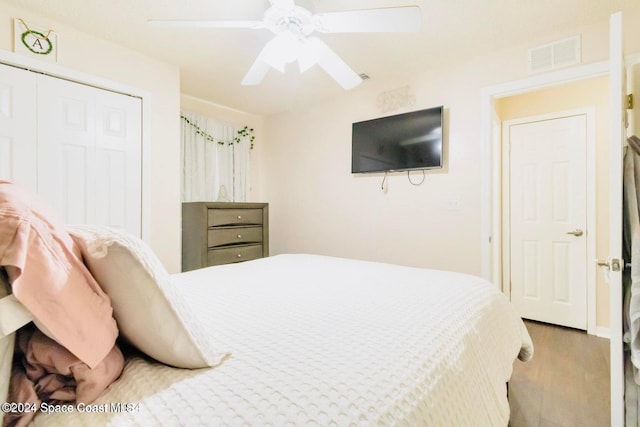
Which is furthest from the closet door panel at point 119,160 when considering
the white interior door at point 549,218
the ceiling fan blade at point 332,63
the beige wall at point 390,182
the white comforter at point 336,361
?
the white interior door at point 549,218

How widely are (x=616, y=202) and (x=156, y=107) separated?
3.15m

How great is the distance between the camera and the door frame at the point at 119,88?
78.0 inches

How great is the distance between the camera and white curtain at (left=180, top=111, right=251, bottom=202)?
345 cm

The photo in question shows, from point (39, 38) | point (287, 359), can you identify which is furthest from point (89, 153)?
point (287, 359)

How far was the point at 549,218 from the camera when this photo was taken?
305cm

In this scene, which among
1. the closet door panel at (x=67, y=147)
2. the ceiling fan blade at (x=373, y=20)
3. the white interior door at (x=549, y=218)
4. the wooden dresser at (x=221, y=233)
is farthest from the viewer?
the wooden dresser at (x=221, y=233)

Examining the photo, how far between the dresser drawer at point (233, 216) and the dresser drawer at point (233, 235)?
7 cm

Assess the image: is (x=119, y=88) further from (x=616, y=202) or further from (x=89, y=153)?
(x=616, y=202)

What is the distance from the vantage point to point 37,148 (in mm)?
2051

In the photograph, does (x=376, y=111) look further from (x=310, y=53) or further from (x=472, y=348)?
(x=472, y=348)

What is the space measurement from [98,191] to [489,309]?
2.72 metres

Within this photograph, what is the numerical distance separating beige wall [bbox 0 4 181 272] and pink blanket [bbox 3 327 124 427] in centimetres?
220

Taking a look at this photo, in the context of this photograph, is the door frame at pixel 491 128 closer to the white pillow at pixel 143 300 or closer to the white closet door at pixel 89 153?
the white pillow at pixel 143 300

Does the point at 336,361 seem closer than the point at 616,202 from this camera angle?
Yes
